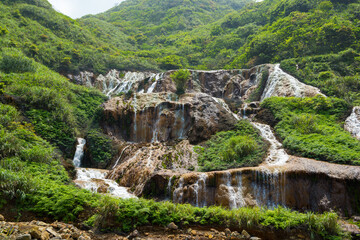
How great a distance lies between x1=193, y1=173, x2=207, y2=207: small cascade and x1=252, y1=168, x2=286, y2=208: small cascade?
2.61 metres

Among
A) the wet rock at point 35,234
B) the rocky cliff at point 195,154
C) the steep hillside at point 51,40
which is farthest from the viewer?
the steep hillside at point 51,40

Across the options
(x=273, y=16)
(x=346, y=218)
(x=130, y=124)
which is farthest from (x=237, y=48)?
(x=346, y=218)

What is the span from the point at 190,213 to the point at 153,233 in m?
1.55

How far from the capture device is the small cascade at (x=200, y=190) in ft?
37.0

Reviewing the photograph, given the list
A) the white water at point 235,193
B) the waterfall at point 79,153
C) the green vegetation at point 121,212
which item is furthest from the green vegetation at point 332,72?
the waterfall at point 79,153

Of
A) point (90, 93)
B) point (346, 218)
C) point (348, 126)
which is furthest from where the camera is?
point (90, 93)

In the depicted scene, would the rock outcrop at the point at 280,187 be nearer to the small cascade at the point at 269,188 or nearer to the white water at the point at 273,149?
the small cascade at the point at 269,188

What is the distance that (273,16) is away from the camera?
4300 cm

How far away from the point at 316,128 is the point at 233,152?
6297 millimetres

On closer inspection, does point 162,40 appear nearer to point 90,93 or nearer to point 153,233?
point 90,93

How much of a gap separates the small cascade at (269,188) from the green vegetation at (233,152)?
147cm

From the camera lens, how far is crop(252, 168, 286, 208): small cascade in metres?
11.0

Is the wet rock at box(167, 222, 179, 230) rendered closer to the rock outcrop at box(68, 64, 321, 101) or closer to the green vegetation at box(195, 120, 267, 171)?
the green vegetation at box(195, 120, 267, 171)

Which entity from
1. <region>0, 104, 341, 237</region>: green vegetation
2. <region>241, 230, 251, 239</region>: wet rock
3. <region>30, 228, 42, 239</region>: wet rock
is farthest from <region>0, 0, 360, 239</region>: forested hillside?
<region>30, 228, 42, 239</region>: wet rock
